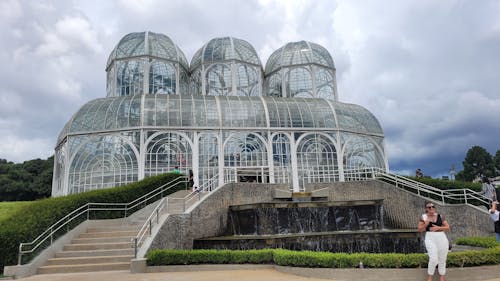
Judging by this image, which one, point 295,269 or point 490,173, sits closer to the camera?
point 295,269

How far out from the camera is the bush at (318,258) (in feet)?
27.0

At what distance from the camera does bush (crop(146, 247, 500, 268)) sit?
27.0ft

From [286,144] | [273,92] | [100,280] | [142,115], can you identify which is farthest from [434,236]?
[273,92]

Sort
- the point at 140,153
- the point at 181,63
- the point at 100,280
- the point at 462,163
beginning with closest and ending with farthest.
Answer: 1. the point at 100,280
2. the point at 140,153
3. the point at 181,63
4. the point at 462,163

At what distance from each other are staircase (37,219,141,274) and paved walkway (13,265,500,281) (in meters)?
0.40

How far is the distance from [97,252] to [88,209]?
285 cm

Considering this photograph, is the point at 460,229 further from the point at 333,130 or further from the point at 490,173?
the point at 490,173

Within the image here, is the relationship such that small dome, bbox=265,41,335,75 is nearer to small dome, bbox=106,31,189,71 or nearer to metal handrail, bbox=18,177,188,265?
small dome, bbox=106,31,189,71

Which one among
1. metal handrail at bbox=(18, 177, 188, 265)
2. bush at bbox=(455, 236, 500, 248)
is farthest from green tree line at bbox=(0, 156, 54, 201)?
bush at bbox=(455, 236, 500, 248)

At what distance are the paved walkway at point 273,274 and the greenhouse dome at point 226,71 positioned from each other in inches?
866

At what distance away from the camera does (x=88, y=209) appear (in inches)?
558

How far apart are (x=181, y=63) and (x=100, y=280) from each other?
24765 millimetres

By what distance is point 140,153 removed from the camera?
70.5 feet

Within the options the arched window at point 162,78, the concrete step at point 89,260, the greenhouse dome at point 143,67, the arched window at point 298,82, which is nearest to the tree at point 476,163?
the arched window at point 298,82
